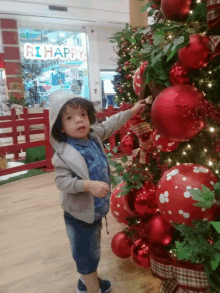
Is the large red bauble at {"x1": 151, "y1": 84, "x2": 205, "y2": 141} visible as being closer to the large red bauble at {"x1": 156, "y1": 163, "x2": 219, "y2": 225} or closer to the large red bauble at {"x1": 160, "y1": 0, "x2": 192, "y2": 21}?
the large red bauble at {"x1": 156, "y1": 163, "x2": 219, "y2": 225}

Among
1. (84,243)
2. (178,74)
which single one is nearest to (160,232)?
(84,243)

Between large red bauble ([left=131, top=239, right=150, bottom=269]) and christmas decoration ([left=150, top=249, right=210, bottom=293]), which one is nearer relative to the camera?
christmas decoration ([left=150, top=249, right=210, bottom=293])

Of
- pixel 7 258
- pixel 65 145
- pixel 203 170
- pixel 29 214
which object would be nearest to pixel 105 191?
pixel 65 145

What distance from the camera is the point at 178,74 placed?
1144mm

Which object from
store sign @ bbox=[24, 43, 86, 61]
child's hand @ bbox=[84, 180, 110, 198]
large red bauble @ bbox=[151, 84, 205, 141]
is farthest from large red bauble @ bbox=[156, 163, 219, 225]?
store sign @ bbox=[24, 43, 86, 61]

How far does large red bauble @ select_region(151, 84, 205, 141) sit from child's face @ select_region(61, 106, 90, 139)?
0.44 metres

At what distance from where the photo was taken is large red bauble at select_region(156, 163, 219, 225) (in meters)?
1.07

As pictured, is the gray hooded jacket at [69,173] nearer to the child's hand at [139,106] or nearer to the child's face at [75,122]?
the child's face at [75,122]

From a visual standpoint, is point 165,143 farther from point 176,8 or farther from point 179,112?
point 176,8

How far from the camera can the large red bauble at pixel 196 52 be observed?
104 centimetres

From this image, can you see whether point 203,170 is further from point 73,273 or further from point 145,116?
point 73,273

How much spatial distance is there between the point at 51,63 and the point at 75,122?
32.1ft

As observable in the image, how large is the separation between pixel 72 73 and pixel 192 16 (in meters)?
10.3

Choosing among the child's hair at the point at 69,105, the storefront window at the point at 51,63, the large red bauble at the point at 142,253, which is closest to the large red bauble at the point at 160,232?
the large red bauble at the point at 142,253
